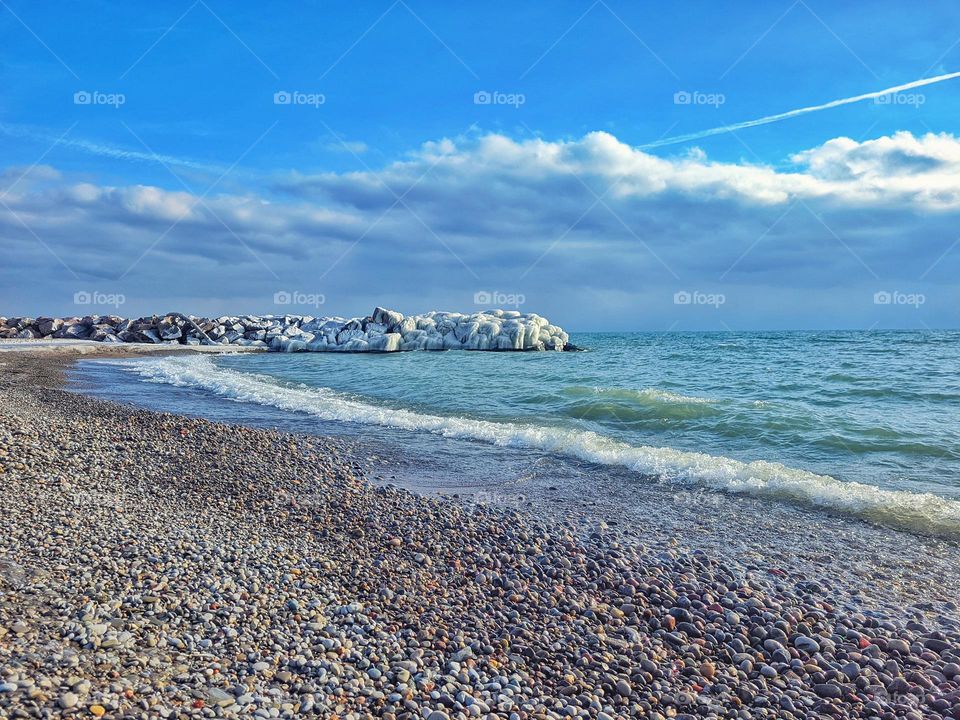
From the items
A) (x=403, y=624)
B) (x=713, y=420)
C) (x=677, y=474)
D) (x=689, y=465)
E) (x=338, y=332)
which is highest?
(x=338, y=332)

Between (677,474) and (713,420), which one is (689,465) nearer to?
(677,474)

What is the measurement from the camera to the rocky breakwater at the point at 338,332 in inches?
2835

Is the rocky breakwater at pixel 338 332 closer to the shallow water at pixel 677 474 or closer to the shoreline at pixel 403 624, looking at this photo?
the shallow water at pixel 677 474

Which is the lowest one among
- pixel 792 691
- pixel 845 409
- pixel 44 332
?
pixel 792 691

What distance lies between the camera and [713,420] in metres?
17.2

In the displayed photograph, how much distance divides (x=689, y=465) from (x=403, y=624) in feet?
25.8

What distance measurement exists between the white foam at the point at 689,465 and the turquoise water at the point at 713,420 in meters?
0.03

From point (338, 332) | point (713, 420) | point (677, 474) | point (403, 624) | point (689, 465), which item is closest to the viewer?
point (403, 624)

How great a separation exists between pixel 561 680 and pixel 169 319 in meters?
83.7

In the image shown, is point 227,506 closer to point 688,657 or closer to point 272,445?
point 272,445

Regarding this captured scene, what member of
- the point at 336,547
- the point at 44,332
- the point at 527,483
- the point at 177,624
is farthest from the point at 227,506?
the point at 44,332

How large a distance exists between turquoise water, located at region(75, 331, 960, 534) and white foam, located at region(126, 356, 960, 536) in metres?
0.03

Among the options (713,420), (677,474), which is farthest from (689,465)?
(713,420)

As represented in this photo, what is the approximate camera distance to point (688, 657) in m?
5.07
